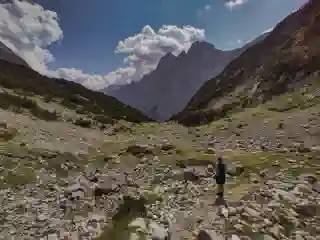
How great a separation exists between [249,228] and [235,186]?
4.61 metres

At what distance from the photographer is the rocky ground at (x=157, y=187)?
10898 mm

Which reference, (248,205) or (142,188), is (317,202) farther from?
(142,188)

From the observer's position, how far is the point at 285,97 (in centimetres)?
3825

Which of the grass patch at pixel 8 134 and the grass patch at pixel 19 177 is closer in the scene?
the grass patch at pixel 19 177

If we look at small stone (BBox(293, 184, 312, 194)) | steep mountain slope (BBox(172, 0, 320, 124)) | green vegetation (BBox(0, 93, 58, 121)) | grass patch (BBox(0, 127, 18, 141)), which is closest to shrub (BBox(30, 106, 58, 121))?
green vegetation (BBox(0, 93, 58, 121))

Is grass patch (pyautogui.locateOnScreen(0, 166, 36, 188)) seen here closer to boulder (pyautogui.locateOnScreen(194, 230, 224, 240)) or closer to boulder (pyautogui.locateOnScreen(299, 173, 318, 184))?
boulder (pyautogui.locateOnScreen(194, 230, 224, 240))

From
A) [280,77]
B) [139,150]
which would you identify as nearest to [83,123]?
[139,150]

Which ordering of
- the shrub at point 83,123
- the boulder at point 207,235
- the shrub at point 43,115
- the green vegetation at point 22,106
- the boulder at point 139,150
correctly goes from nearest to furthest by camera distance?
the boulder at point 207,235, the boulder at point 139,150, the green vegetation at point 22,106, the shrub at point 43,115, the shrub at point 83,123

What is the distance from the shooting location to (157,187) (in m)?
15.4

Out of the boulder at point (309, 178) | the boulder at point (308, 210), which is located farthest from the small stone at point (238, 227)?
the boulder at point (309, 178)

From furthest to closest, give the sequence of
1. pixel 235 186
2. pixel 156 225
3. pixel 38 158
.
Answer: pixel 38 158 → pixel 235 186 → pixel 156 225

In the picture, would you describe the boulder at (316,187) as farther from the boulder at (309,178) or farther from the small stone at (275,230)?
the small stone at (275,230)

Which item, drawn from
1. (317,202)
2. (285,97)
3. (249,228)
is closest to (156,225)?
(249,228)

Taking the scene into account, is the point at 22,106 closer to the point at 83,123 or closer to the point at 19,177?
the point at 83,123
